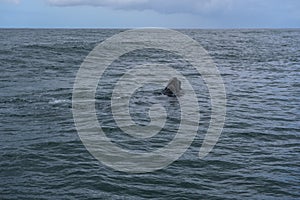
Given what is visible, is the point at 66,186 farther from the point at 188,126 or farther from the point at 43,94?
the point at 43,94

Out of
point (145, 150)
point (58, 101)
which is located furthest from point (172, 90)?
point (145, 150)

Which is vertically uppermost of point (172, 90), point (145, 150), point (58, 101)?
point (172, 90)

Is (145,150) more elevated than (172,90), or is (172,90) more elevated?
(172,90)

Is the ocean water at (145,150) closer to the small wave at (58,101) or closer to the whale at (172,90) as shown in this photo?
the small wave at (58,101)

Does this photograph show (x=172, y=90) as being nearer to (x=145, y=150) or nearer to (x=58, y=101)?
(x=58, y=101)

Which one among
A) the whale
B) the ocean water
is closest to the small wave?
the ocean water

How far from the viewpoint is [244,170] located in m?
11.5

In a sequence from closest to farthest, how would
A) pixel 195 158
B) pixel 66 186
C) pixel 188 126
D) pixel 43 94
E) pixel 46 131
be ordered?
1. pixel 66 186
2. pixel 195 158
3. pixel 46 131
4. pixel 188 126
5. pixel 43 94

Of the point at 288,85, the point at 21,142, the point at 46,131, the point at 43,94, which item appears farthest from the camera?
the point at 288,85

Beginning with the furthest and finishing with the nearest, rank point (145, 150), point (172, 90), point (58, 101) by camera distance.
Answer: point (172, 90)
point (58, 101)
point (145, 150)

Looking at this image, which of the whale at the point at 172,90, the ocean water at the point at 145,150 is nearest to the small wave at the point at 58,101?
the ocean water at the point at 145,150

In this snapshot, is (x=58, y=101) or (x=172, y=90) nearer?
(x=58, y=101)

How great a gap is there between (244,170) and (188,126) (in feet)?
15.9

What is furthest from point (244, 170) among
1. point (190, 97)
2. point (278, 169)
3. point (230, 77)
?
point (230, 77)
